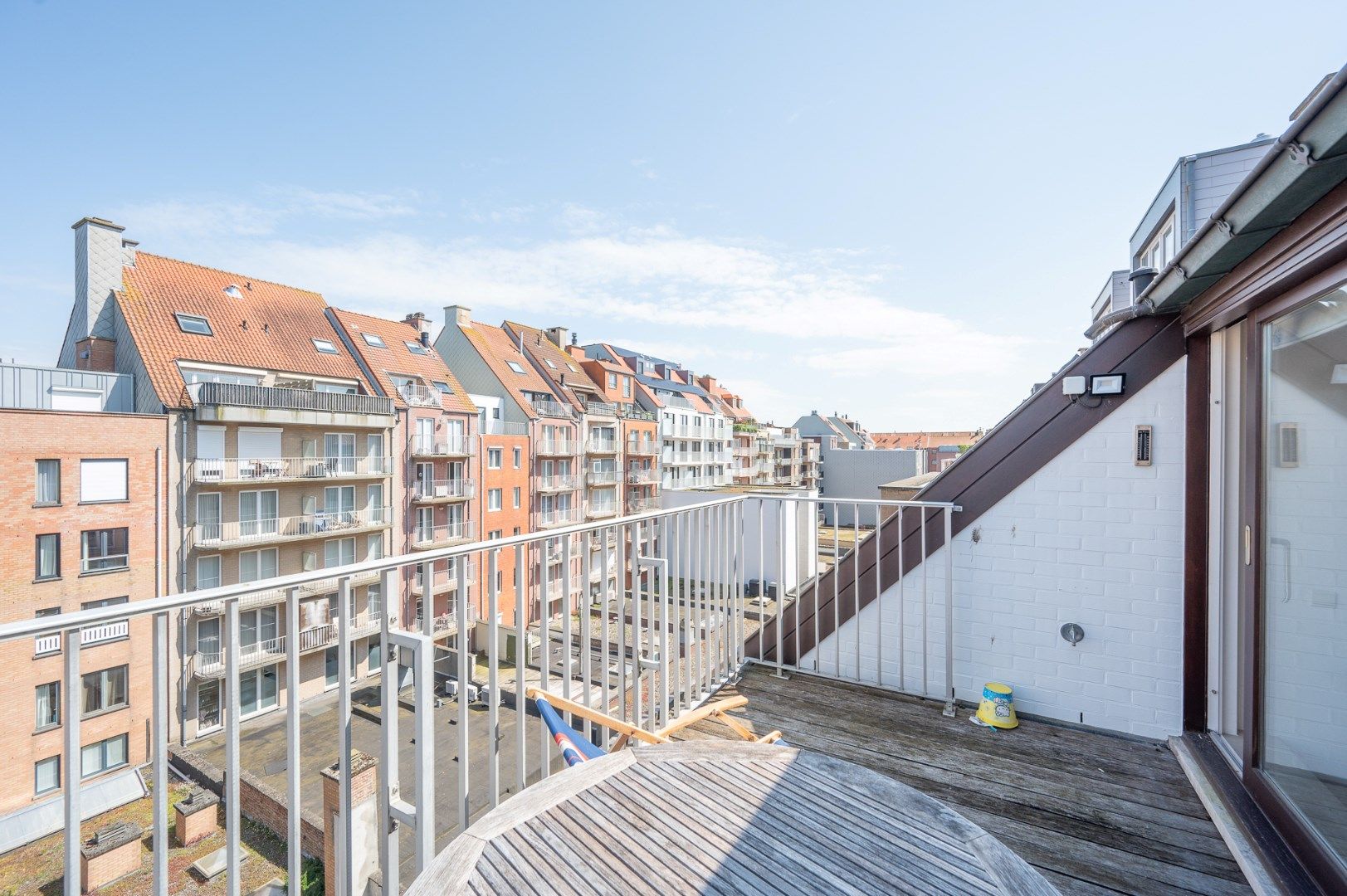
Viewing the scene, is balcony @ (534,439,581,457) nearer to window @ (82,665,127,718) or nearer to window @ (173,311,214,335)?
window @ (173,311,214,335)

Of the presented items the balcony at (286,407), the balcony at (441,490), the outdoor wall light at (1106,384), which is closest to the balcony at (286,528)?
the balcony at (441,490)

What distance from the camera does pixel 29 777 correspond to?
11.7 meters

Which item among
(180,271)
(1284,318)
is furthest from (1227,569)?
(180,271)

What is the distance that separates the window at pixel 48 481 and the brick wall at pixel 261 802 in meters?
5.97

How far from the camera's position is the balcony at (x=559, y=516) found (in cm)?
2319

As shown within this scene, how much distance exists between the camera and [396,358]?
19.0m

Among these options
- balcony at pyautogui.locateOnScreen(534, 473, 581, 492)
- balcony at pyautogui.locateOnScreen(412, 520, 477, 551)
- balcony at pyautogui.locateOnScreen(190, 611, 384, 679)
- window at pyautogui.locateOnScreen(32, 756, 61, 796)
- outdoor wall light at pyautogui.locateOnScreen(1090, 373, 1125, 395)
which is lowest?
window at pyautogui.locateOnScreen(32, 756, 61, 796)

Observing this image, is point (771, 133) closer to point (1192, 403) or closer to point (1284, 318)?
point (1192, 403)

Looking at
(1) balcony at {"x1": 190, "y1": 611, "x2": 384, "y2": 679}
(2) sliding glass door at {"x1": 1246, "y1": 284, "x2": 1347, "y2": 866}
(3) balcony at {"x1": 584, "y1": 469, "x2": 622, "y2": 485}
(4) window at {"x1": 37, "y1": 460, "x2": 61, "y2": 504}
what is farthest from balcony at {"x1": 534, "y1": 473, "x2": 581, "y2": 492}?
(2) sliding glass door at {"x1": 1246, "y1": 284, "x2": 1347, "y2": 866}

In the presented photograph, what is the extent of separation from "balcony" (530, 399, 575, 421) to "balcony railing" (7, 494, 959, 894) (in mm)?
19994

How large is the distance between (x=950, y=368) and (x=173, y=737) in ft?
72.3

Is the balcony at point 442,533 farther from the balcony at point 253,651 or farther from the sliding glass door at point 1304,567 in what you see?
the sliding glass door at point 1304,567

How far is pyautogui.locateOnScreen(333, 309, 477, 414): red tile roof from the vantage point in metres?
18.0

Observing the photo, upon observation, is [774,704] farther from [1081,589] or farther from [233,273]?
[233,273]
